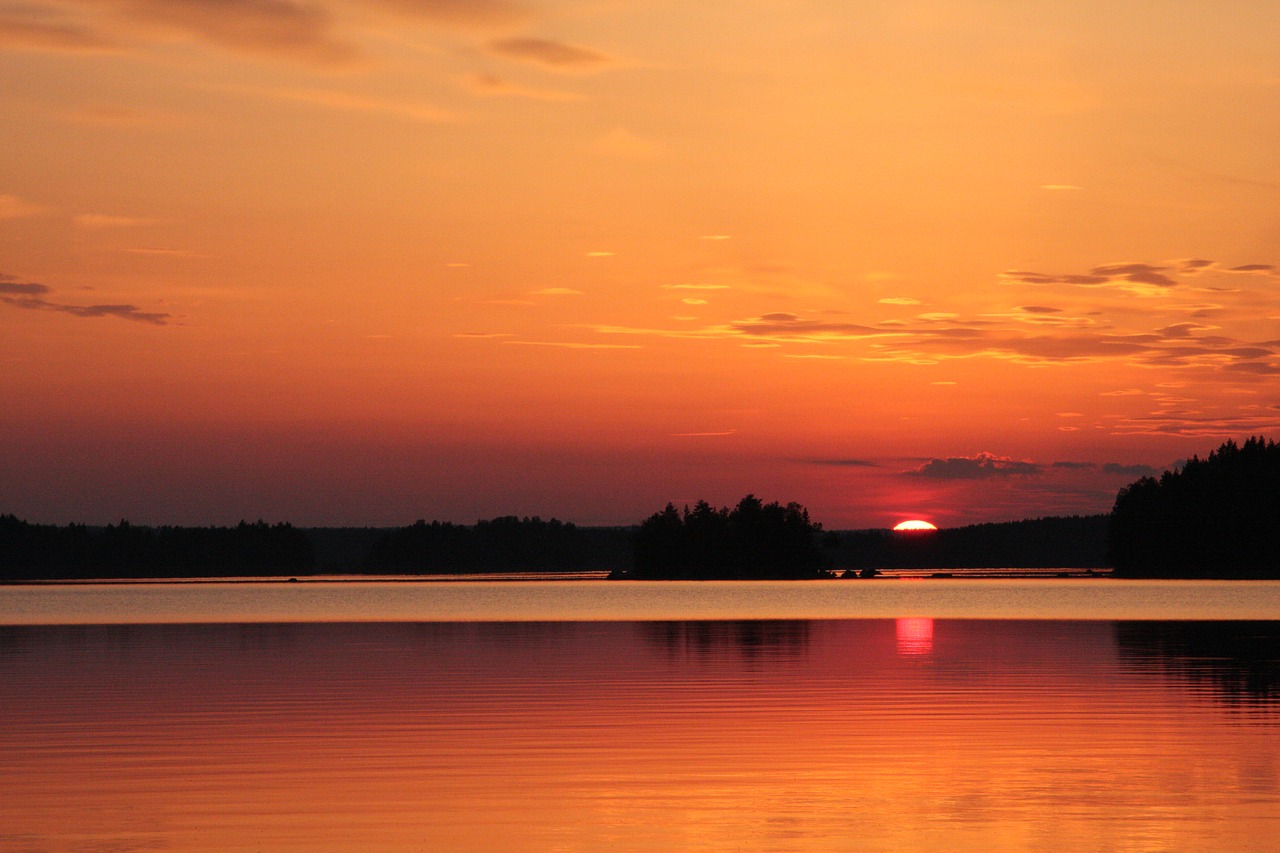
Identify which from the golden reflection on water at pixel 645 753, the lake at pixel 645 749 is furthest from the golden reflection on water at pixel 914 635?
the golden reflection on water at pixel 645 753

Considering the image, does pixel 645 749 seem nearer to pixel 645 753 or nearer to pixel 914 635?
pixel 645 753

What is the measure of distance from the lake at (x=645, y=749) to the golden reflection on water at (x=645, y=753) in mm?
84

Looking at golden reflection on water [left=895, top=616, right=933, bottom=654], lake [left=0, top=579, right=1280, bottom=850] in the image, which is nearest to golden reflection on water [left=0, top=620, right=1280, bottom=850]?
lake [left=0, top=579, right=1280, bottom=850]

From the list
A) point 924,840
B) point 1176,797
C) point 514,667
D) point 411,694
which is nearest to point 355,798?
point 924,840

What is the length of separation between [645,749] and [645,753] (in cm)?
49

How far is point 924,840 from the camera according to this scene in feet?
57.4

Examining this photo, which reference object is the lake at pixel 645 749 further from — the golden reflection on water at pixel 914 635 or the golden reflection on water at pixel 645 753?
the golden reflection on water at pixel 914 635

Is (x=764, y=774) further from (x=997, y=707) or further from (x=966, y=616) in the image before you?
(x=966, y=616)

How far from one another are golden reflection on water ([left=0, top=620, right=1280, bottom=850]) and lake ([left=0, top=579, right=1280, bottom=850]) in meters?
0.08

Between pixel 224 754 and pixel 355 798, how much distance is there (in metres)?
5.31

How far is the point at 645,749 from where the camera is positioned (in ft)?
83.8

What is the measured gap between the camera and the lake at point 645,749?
60.1ft

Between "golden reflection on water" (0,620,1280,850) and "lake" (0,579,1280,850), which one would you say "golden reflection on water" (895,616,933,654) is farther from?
"golden reflection on water" (0,620,1280,850)

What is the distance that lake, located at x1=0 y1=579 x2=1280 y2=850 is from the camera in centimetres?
1831
